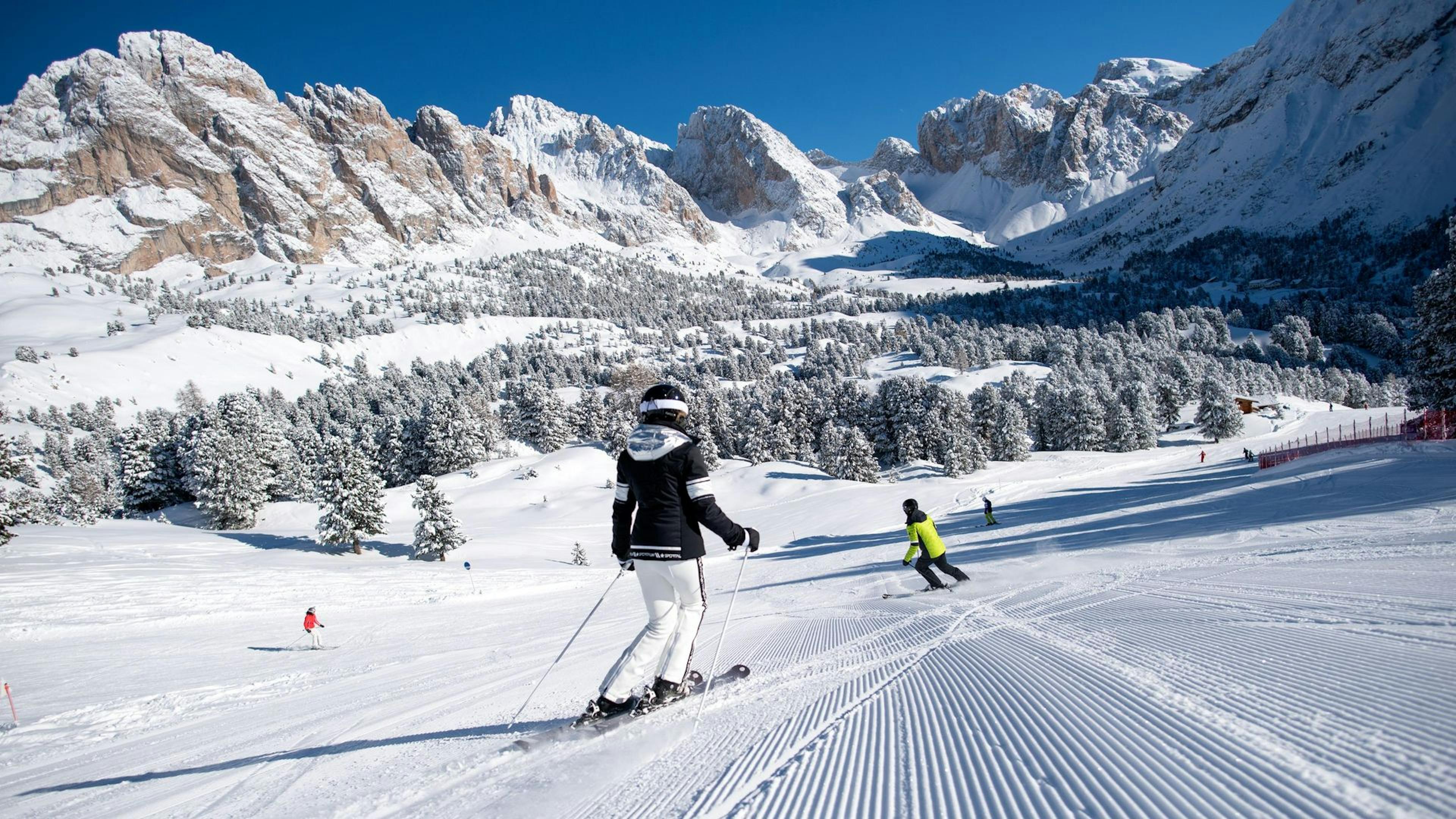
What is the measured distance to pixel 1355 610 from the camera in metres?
4.51

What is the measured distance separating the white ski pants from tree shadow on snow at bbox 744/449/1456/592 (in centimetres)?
1087

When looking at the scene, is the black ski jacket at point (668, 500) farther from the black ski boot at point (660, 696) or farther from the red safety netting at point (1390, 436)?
the red safety netting at point (1390, 436)

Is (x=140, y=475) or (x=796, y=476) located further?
(x=796, y=476)

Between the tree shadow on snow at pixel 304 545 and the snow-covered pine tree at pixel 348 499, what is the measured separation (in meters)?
0.53

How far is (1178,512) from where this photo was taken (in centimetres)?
1697

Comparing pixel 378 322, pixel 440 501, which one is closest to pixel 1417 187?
pixel 440 501

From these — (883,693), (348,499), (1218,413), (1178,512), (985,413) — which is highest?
(985,413)

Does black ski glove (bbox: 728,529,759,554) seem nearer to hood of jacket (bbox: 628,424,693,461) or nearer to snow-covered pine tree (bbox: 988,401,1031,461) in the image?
hood of jacket (bbox: 628,424,693,461)

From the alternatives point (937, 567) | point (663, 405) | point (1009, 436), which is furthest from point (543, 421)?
point (663, 405)

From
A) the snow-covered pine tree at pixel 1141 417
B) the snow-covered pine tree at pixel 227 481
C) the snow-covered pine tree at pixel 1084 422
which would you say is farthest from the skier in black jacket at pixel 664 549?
the snow-covered pine tree at pixel 1141 417

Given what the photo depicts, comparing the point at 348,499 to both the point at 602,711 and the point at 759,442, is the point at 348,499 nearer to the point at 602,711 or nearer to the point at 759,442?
the point at 602,711

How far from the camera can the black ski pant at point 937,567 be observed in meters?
9.77

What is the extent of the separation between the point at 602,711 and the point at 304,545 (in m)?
36.8

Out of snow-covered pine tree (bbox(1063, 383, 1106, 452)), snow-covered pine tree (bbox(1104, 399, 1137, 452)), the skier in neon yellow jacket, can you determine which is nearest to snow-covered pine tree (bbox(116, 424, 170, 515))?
the skier in neon yellow jacket
